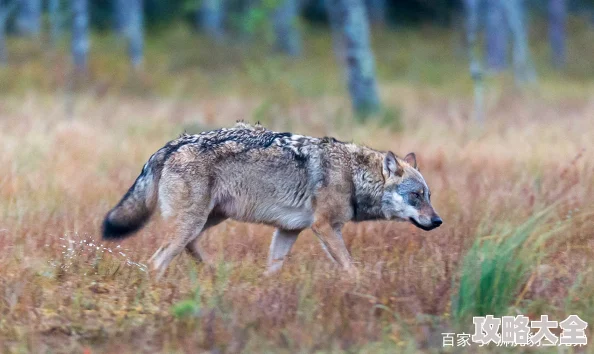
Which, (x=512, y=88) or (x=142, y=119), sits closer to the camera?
(x=142, y=119)

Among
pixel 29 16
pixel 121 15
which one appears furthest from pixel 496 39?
pixel 29 16

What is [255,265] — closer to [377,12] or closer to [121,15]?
[121,15]

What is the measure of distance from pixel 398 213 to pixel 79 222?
2791mm

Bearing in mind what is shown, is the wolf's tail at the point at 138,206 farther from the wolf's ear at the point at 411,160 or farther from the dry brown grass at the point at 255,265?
the wolf's ear at the point at 411,160

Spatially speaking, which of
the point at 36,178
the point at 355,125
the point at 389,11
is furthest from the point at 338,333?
the point at 389,11

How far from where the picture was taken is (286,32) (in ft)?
122

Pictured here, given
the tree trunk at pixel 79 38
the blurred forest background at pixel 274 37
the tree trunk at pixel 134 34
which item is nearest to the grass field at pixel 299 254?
the blurred forest background at pixel 274 37

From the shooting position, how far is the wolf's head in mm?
6602

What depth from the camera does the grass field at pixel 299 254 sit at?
4.96m

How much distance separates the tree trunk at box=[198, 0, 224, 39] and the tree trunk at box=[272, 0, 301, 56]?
269 cm

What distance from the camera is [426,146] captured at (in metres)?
11.5

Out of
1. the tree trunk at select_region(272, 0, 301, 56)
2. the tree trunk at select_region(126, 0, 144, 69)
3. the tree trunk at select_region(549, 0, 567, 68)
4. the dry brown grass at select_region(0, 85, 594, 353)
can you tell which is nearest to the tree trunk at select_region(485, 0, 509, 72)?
the tree trunk at select_region(549, 0, 567, 68)

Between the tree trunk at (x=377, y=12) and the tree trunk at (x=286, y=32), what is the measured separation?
7856 millimetres

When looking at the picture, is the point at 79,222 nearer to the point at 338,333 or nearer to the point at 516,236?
the point at 338,333
